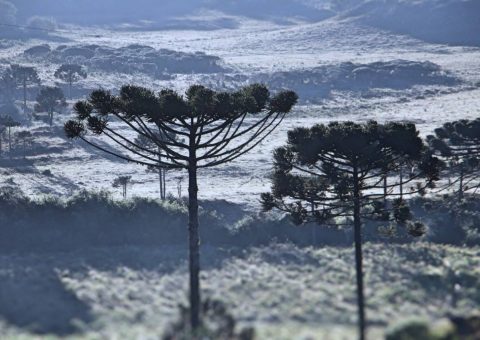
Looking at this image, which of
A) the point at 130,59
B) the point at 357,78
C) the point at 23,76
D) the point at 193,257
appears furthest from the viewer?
the point at 130,59

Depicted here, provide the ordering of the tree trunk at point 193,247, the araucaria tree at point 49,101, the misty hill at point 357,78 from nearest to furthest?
the tree trunk at point 193,247 < the araucaria tree at point 49,101 < the misty hill at point 357,78

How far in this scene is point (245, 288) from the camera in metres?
20.9

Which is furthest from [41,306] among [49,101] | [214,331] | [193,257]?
[49,101]

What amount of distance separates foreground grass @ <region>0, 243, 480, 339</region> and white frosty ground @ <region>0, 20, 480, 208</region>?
1658 cm

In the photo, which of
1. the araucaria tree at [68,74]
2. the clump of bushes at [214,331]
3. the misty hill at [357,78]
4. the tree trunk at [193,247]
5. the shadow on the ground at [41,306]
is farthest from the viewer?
the misty hill at [357,78]

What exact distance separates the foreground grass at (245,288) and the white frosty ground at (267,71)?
16.6 m

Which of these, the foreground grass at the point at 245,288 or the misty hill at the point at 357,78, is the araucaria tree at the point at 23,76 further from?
the foreground grass at the point at 245,288

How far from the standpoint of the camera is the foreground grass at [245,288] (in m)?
15.6

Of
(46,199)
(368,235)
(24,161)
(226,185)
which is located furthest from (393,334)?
(24,161)

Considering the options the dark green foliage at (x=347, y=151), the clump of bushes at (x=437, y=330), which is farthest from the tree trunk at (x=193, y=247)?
the clump of bushes at (x=437, y=330)

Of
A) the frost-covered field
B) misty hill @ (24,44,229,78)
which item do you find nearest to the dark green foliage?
the frost-covered field

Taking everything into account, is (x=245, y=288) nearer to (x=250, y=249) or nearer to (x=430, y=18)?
(x=250, y=249)

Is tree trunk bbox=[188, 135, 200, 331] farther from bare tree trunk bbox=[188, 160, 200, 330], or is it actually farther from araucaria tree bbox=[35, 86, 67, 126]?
araucaria tree bbox=[35, 86, 67, 126]

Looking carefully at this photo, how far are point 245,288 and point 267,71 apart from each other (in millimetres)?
107273
